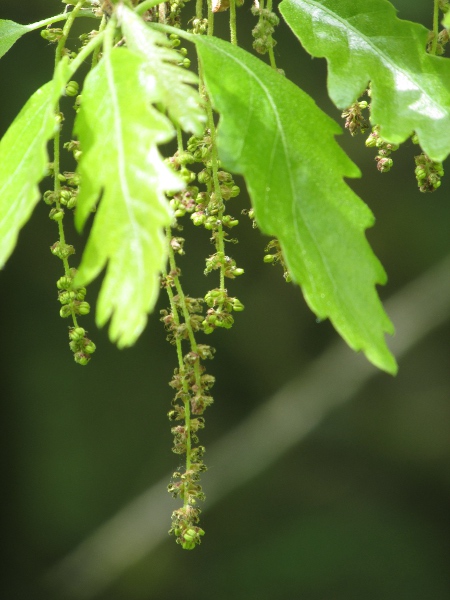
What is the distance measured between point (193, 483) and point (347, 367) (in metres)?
2.59

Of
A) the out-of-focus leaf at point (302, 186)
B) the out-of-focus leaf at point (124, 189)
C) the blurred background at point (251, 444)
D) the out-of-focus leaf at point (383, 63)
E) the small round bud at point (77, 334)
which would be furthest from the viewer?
the blurred background at point (251, 444)

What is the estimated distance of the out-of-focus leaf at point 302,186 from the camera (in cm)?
90

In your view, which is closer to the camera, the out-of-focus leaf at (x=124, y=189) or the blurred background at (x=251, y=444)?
the out-of-focus leaf at (x=124, y=189)

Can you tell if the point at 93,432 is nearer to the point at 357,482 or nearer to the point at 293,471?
the point at 293,471

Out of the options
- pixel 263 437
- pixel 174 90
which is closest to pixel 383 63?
pixel 174 90

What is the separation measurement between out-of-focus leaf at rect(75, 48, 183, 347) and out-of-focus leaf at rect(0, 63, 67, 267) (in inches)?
1.8

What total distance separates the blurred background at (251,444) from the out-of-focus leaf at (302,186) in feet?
7.81

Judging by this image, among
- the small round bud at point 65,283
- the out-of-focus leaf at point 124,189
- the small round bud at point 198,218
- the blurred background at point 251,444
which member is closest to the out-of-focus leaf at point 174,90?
the out-of-focus leaf at point 124,189

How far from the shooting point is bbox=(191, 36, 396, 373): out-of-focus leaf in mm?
901

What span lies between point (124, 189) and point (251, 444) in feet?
9.77

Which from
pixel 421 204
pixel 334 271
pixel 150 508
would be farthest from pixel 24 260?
pixel 334 271

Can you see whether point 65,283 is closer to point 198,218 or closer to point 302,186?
point 198,218

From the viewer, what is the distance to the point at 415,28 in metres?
1.09

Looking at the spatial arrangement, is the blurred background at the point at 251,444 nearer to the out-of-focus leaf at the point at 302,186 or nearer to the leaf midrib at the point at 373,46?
the leaf midrib at the point at 373,46
